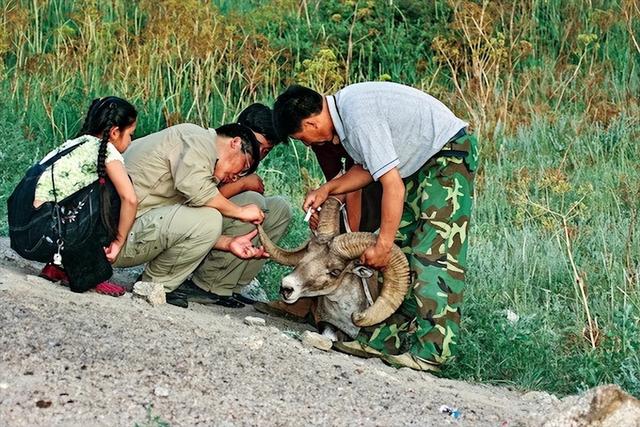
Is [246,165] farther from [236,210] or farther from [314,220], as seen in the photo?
[314,220]

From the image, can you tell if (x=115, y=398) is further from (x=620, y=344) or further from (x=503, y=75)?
(x=503, y=75)

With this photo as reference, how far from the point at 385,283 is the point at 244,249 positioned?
1.14 m

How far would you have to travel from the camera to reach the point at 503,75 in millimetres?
13633

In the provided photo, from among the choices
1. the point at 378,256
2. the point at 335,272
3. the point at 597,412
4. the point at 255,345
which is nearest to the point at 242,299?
the point at 335,272

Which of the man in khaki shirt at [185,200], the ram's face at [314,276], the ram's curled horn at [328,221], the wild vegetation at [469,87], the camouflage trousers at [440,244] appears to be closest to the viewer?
the camouflage trousers at [440,244]

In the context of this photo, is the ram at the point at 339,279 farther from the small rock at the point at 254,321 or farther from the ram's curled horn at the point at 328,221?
the small rock at the point at 254,321

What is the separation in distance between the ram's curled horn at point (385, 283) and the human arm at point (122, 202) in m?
1.29

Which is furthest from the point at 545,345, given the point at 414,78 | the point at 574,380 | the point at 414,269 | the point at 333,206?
the point at 414,78

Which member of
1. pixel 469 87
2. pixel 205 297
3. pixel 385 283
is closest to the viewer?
pixel 385 283

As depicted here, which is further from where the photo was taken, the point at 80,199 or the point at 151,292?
the point at 151,292

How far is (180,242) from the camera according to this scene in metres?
8.20

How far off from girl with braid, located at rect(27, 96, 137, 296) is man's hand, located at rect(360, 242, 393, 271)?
4.66 ft

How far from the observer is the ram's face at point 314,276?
7.85 metres

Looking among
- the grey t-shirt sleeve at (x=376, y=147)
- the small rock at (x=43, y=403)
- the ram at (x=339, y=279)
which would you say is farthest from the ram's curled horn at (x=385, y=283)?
the small rock at (x=43, y=403)
